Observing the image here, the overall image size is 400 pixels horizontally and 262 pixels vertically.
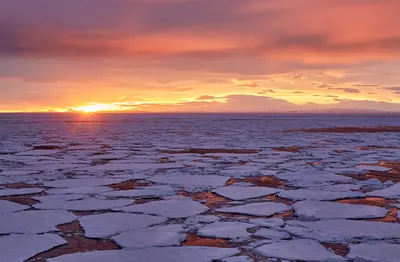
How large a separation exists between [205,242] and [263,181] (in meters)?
2.94

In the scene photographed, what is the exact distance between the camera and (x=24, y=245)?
10.5 ft

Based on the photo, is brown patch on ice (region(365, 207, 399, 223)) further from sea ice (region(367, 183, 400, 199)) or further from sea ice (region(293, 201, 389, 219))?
sea ice (region(367, 183, 400, 199))

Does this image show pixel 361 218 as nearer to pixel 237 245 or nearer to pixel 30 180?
pixel 237 245

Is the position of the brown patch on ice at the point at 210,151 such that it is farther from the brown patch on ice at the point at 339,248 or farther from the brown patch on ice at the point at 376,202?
the brown patch on ice at the point at 339,248

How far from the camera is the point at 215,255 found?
2971mm

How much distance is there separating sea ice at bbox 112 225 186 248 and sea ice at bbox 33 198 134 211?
37.5 inches

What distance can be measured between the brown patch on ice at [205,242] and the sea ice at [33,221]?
1.06m

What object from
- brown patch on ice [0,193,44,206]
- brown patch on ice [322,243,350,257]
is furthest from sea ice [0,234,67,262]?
brown patch on ice [322,243,350,257]

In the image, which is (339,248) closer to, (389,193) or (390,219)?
(390,219)

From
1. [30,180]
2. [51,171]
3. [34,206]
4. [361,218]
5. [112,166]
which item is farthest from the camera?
[112,166]

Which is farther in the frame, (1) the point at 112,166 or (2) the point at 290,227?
(1) the point at 112,166

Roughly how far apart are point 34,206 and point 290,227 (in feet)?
7.72

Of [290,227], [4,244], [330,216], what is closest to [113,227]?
[4,244]

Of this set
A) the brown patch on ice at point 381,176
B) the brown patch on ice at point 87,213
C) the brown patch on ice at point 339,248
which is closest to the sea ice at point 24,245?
the brown patch on ice at point 87,213
